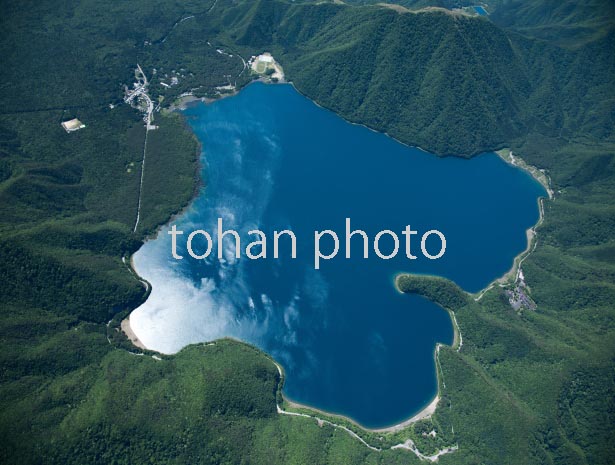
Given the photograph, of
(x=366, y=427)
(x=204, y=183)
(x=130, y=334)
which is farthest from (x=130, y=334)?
(x=366, y=427)

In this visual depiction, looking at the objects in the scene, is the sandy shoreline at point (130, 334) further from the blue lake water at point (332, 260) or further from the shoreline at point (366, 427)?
the shoreline at point (366, 427)

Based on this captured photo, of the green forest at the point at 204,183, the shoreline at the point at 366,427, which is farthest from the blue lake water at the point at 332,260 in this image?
the green forest at the point at 204,183

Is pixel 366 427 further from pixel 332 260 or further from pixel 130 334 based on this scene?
pixel 130 334

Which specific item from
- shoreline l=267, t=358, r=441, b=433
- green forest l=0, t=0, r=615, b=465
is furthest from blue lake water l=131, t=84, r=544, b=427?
green forest l=0, t=0, r=615, b=465

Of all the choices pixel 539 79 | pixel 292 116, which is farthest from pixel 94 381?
pixel 539 79

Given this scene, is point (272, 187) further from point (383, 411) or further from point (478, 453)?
point (478, 453)

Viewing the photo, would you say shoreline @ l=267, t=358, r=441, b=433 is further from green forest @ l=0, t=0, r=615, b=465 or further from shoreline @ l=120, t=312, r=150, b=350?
shoreline @ l=120, t=312, r=150, b=350
